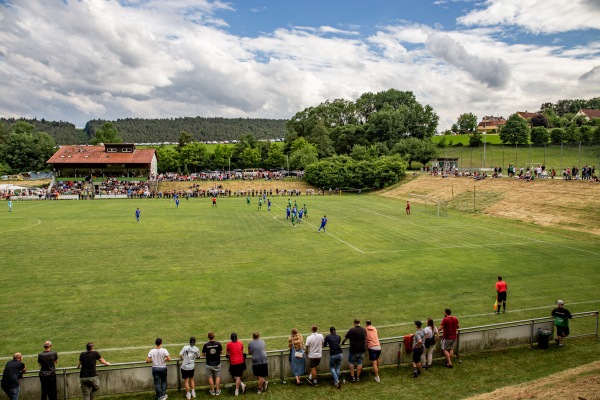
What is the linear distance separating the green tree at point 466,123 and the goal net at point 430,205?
3614 inches

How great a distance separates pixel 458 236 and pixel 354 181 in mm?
A: 43596

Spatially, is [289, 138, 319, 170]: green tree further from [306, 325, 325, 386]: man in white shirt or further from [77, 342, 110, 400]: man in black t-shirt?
[77, 342, 110, 400]: man in black t-shirt

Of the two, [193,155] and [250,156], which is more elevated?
[193,155]

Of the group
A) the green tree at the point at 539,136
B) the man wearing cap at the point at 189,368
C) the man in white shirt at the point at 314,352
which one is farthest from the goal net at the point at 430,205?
the green tree at the point at 539,136

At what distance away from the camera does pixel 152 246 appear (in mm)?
28203

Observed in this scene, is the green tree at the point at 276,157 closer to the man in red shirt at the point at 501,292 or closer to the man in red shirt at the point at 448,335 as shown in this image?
the man in red shirt at the point at 501,292

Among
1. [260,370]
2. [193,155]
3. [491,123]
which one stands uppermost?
[491,123]

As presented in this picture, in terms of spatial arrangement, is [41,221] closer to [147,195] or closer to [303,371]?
[147,195]

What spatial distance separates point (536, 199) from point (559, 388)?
37553mm

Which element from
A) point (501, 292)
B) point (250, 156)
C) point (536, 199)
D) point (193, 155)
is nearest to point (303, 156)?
point (250, 156)


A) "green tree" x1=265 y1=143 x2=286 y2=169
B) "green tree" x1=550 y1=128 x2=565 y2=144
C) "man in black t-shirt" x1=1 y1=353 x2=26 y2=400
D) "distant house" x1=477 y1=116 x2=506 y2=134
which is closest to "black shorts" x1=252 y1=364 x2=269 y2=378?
"man in black t-shirt" x1=1 y1=353 x2=26 y2=400

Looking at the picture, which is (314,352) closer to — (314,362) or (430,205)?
(314,362)

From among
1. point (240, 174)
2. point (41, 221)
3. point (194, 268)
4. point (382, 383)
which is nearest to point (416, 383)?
point (382, 383)

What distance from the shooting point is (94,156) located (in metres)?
83.1
